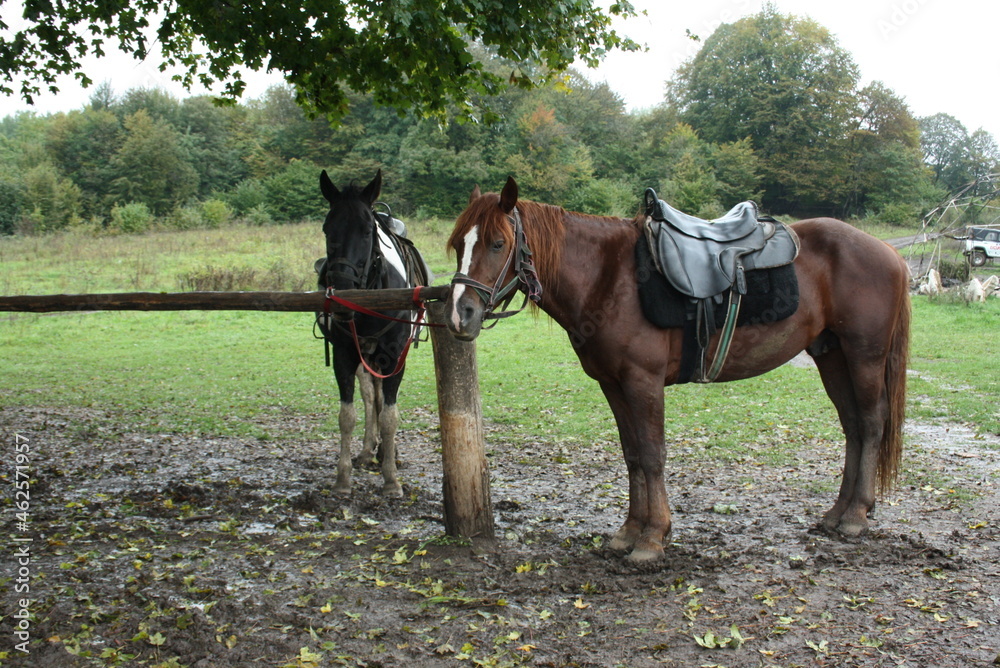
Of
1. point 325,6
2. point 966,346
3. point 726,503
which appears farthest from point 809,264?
point 966,346

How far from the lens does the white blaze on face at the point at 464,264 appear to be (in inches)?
142

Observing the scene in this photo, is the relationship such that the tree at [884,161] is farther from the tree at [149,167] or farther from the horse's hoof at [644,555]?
the horse's hoof at [644,555]

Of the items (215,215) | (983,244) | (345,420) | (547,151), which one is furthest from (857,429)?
(215,215)

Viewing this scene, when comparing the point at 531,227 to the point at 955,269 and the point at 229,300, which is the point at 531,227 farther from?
the point at 955,269

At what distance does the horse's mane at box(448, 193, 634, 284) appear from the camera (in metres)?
3.76

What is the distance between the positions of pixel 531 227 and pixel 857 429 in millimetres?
2735

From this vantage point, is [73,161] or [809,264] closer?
[809,264]

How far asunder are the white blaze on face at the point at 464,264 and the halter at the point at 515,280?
0.15ft

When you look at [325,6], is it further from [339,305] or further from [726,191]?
[726,191]

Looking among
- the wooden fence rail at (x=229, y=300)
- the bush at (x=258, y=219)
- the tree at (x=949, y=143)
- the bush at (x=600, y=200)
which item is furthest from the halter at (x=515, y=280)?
the tree at (x=949, y=143)

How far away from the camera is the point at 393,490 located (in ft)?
18.9

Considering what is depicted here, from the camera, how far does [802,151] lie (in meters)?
44.0

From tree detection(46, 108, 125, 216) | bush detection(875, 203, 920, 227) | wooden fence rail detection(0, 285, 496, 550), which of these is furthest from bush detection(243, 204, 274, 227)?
bush detection(875, 203, 920, 227)

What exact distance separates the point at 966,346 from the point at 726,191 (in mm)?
30425
